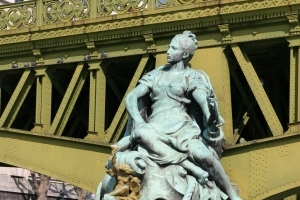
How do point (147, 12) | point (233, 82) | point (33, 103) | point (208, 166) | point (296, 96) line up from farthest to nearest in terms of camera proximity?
point (33, 103)
point (233, 82)
point (147, 12)
point (296, 96)
point (208, 166)

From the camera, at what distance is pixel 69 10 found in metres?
28.9

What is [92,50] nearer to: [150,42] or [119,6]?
[119,6]

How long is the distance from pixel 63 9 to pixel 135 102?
794cm

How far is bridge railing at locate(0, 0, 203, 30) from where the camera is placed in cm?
2803

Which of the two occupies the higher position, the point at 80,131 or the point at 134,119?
the point at 80,131

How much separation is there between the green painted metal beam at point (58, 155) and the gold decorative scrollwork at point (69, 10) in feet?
8.46

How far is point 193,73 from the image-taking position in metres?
21.7

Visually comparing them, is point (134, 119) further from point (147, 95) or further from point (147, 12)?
point (147, 12)

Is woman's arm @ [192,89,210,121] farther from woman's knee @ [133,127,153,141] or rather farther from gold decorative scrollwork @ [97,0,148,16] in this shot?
gold decorative scrollwork @ [97,0,148,16]

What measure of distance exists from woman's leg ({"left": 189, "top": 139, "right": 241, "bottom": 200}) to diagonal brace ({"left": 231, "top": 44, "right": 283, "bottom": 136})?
15.3ft

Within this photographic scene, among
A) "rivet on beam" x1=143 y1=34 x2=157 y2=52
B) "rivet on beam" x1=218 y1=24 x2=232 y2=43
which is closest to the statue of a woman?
"rivet on beam" x1=218 y1=24 x2=232 y2=43

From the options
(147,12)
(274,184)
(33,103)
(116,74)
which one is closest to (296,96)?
(274,184)

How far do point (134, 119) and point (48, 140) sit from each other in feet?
26.0

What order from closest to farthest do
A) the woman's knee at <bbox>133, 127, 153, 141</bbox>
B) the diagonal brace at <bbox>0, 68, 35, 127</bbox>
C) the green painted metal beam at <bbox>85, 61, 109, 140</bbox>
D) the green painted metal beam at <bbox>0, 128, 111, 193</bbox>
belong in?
the woman's knee at <bbox>133, 127, 153, 141</bbox>, the green painted metal beam at <bbox>0, 128, 111, 193</bbox>, the green painted metal beam at <bbox>85, 61, 109, 140</bbox>, the diagonal brace at <bbox>0, 68, 35, 127</bbox>
